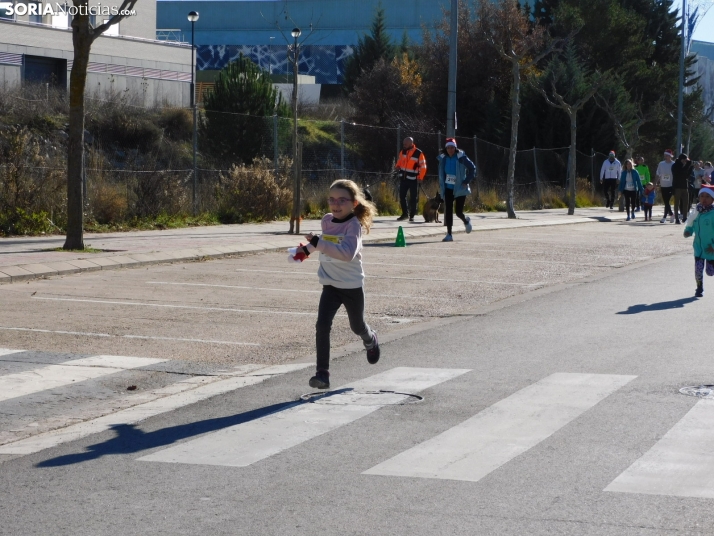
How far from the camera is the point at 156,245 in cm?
1770

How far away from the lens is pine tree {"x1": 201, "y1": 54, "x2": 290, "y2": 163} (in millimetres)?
35062

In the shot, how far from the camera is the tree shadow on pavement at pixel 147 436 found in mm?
6176

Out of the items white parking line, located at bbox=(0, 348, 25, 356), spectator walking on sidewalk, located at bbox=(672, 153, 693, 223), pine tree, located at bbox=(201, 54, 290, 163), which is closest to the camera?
white parking line, located at bbox=(0, 348, 25, 356)

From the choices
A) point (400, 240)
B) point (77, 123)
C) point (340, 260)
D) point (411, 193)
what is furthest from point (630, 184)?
point (340, 260)

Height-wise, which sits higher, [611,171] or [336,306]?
[611,171]

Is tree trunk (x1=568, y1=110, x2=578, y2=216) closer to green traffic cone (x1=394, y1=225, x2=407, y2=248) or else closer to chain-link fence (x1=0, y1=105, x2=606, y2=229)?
chain-link fence (x1=0, y1=105, x2=606, y2=229)

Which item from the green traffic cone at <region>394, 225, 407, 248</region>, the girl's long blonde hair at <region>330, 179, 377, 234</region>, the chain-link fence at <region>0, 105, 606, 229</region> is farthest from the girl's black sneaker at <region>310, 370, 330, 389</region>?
the chain-link fence at <region>0, 105, 606, 229</region>

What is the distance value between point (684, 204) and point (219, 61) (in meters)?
55.9

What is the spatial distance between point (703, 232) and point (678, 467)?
824 cm

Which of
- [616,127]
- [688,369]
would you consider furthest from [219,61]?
[688,369]

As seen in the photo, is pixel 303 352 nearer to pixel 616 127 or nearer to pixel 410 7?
pixel 616 127

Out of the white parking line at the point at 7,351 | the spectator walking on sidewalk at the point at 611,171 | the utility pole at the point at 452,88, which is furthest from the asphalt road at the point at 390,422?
the spectator walking on sidewalk at the point at 611,171

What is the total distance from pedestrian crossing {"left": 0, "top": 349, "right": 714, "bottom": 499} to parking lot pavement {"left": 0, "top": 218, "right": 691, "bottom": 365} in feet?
2.46

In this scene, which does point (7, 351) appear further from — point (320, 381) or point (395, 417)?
point (395, 417)
